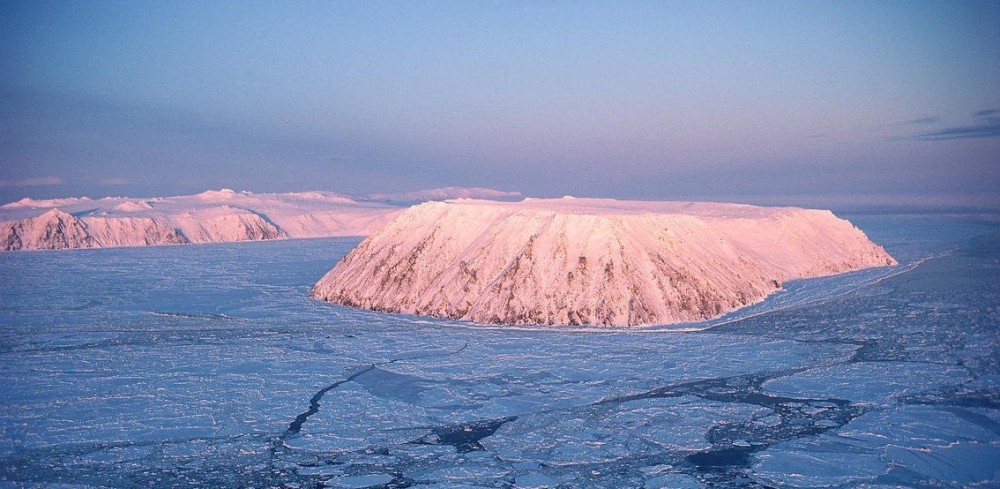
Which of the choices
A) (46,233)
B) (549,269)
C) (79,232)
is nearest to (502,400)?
(549,269)

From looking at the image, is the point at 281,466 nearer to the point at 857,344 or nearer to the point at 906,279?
the point at 857,344

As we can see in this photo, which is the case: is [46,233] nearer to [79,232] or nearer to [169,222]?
[79,232]

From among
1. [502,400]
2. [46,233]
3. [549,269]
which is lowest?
[502,400]

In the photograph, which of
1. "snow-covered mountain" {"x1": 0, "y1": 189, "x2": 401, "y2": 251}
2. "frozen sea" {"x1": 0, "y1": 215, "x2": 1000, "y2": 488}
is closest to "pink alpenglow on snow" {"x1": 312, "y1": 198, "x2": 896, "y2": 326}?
"frozen sea" {"x1": 0, "y1": 215, "x2": 1000, "y2": 488}

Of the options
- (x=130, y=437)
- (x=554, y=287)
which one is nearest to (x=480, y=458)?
(x=130, y=437)

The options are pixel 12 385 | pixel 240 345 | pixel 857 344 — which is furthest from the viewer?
pixel 240 345

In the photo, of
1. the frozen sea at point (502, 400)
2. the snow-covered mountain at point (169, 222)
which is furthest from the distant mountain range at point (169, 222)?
the frozen sea at point (502, 400)

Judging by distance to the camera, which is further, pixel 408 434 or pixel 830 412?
pixel 830 412

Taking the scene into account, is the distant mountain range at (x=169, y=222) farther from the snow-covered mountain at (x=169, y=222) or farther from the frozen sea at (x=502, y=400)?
the frozen sea at (x=502, y=400)

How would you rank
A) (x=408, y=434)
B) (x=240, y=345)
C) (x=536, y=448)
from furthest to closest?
(x=240, y=345) < (x=408, y=434) < (x=536, y=448)
